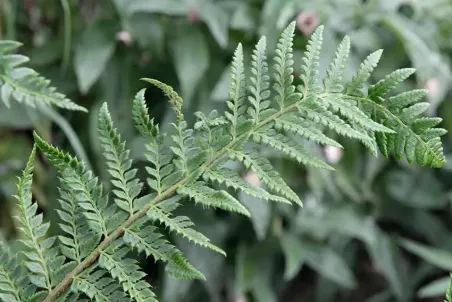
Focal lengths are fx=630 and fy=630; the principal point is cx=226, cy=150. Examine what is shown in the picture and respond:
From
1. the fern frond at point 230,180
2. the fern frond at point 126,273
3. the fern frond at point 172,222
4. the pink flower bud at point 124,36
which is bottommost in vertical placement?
the pink flower bud at point 124,36

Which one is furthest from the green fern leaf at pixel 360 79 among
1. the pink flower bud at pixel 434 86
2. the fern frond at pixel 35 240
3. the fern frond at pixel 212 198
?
the pink flower bud at pixel 434 86

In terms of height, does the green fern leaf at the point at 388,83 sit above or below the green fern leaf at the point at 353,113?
above

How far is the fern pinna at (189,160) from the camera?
0.40 m

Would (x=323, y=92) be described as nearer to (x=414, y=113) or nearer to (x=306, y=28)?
(x=414, y=113)

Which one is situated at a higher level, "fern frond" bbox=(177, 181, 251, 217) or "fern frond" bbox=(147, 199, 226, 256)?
"fern frond" bbox=(177, 181, 251, 217)

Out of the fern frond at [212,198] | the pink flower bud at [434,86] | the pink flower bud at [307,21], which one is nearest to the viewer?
the fern frond at [212,198]

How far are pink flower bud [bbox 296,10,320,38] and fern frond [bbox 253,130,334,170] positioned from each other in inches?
28.5

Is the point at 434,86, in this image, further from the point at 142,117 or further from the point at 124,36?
the point at 142,117

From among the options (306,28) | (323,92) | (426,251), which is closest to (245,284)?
(426,251)

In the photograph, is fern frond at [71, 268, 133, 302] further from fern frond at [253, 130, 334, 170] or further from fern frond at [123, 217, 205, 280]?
fern frond at [253, 130, 334, 170]

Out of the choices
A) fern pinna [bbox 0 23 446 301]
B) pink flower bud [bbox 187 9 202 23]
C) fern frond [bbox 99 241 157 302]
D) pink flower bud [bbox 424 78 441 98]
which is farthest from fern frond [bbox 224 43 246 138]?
pink flower bud [bbox 424 78 441 98]

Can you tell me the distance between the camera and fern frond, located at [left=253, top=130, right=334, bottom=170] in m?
0.41

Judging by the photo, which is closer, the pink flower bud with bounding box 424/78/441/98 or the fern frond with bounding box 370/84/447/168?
the fern frond with bounding box 370/84/447/168

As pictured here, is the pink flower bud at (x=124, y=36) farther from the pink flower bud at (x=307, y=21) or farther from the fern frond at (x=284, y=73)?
the fern frond at (x=284, y=73)
